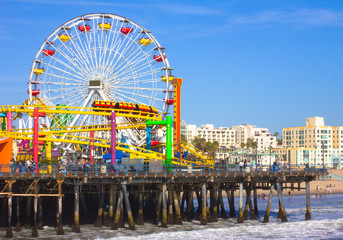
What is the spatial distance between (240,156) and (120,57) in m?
117

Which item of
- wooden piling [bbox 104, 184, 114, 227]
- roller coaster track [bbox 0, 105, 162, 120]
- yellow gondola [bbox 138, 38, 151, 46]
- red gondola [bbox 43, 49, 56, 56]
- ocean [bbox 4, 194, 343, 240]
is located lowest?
ocean [bbox 4, 194, 343, 240]

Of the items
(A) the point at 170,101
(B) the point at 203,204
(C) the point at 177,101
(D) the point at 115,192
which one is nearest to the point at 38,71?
(A) the point at 170,101

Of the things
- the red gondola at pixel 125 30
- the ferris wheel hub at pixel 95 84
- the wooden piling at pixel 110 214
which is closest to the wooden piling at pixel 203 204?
the wooden piling at pixel 110 214

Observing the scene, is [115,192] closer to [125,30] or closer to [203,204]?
[203,204]

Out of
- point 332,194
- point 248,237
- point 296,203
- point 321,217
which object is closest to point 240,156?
point 332,194

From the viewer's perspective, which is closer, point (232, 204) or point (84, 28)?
point (232, 204)

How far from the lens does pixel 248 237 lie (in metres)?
46.2

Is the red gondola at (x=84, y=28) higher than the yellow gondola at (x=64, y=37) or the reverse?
higher

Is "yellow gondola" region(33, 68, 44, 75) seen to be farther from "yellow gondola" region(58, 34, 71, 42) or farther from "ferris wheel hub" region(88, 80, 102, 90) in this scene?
"ferris wheel hub" region(88, 80, 102, 90)

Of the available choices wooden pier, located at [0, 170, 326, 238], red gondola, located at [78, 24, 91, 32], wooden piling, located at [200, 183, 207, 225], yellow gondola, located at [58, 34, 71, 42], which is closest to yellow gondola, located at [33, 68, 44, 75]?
yellow gondola, located at [58, 34, 71, 42]

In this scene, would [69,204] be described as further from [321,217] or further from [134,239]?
[321,217]

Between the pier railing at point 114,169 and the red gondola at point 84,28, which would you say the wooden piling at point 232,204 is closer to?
the pier railing at point 114,169

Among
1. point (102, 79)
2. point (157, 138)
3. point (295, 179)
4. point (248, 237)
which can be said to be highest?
point (102, 79)

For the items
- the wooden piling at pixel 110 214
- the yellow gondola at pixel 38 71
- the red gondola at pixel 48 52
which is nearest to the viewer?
the wooden piling at pixel 110 214
